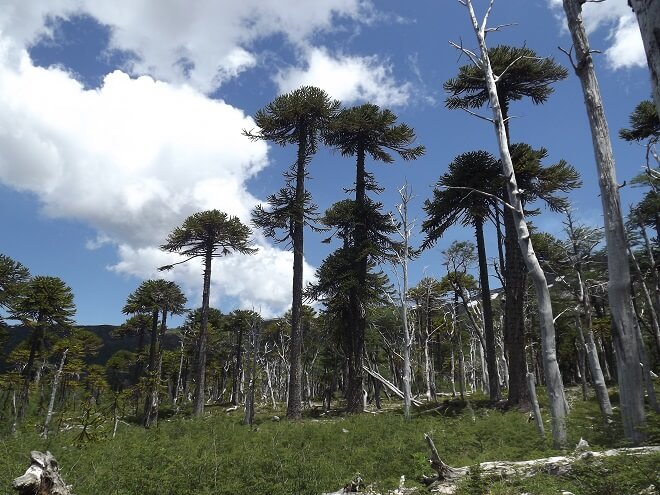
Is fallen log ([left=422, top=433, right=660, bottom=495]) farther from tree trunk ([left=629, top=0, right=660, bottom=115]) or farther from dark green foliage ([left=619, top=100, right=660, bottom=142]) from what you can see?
dark green foliage ([left=619, top=100, right=660, bottom=142])

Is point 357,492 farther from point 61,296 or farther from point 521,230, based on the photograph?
point 61,296

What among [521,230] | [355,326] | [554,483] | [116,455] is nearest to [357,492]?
[554,483]

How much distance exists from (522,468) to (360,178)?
702 inches

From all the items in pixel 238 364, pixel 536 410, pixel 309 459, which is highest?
pixel 238 364

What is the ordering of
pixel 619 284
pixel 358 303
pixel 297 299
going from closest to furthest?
pixel 619 284 < pixel 297 299 < pixel 358 303

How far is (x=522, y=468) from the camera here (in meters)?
5.47

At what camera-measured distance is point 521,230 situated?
24.3 feet

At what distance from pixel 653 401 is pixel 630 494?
29.3 ft

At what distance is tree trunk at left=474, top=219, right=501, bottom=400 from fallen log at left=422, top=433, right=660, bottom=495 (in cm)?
1275

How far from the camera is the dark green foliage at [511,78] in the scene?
1578cm

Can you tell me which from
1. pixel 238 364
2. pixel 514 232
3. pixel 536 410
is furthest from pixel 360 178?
pixel 238 364

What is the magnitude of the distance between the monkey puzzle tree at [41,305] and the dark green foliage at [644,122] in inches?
1167

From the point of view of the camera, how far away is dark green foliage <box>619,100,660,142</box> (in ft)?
50.7

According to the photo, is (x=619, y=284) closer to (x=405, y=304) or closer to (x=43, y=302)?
(x=405, y=304)
